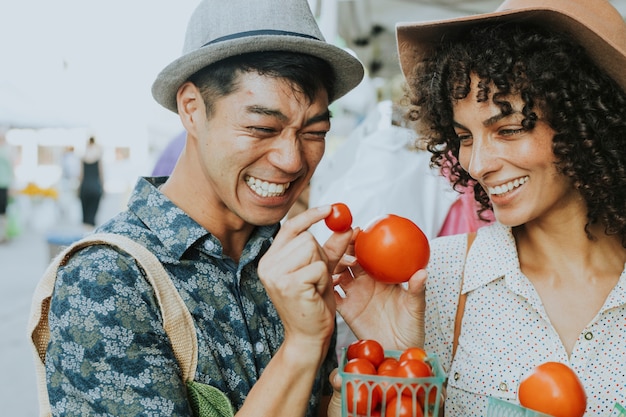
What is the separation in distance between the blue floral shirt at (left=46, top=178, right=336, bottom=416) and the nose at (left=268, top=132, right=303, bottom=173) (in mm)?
279

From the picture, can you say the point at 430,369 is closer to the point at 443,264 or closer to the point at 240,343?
the point at 240,343

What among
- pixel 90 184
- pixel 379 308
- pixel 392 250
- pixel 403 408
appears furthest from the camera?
pixel 90 184

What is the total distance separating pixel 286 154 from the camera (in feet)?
5.69

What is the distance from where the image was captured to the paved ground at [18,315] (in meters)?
4.80

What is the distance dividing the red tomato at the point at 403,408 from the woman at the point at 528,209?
54 centimetres

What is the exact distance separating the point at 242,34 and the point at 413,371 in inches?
39.1

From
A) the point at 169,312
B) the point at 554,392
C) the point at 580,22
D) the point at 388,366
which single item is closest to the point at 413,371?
the point at 388,366

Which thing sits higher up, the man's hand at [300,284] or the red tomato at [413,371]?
the man's hand at [300,284]

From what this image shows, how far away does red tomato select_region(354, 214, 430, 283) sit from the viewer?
183 centimetres

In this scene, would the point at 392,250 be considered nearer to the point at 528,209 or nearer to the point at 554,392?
the point at 528,209

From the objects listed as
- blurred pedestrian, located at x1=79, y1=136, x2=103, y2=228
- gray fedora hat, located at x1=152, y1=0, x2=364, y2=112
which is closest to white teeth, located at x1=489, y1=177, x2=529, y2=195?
gray fedora hat, located at x1=152, y1=0, x2=364, y2=112

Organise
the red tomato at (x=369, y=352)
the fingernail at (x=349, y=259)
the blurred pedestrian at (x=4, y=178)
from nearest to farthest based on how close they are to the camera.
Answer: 1. the red tomato at (x=369, y=352)
2. the fingernail at (x=349, y=259)
3. the blurred pedestrian at (x=4, y=178)

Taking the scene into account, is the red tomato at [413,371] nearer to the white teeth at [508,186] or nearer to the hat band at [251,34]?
the white teeth at [508,186]

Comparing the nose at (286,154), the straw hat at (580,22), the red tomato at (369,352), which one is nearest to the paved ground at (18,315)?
the nose at (286,154)
